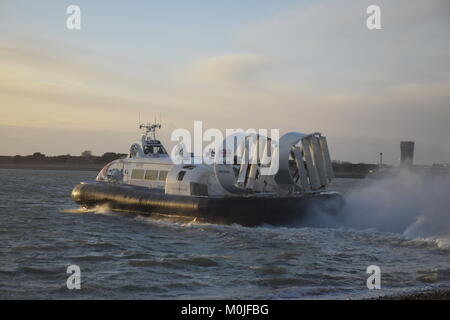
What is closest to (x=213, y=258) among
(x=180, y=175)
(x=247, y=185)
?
(x=247, y=185)

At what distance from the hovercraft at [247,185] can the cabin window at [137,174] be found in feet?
3.10

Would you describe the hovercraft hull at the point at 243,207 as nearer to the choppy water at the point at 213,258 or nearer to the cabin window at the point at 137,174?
the choppy water at the point at 213,258

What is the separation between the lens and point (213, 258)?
1189 cm

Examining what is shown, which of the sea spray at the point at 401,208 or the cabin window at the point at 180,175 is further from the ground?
the cabin window at the point at 180,175

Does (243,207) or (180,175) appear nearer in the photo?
(243,207)

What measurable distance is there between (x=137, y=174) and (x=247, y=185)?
215 inches

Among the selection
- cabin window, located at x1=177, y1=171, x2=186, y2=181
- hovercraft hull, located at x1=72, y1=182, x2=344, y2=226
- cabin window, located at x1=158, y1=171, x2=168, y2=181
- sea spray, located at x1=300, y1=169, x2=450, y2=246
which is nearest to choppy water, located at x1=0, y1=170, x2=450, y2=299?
sea spray, located at x1=300, y1=169, x2=450, y2=246

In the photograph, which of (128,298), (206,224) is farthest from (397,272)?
(206,224)

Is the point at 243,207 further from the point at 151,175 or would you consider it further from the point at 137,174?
the point at 137,174

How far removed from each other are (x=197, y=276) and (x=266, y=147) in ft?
26.0

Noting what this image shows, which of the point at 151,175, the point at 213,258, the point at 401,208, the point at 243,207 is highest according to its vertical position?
the point at 151,175

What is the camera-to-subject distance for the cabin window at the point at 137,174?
68.4ft

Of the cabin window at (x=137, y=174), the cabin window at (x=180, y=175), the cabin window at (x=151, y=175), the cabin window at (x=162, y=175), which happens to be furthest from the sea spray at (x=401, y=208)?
the cabin window at (x=137, y=174)

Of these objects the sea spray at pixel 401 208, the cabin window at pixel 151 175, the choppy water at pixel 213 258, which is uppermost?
the cabin window at pixel 151 175
